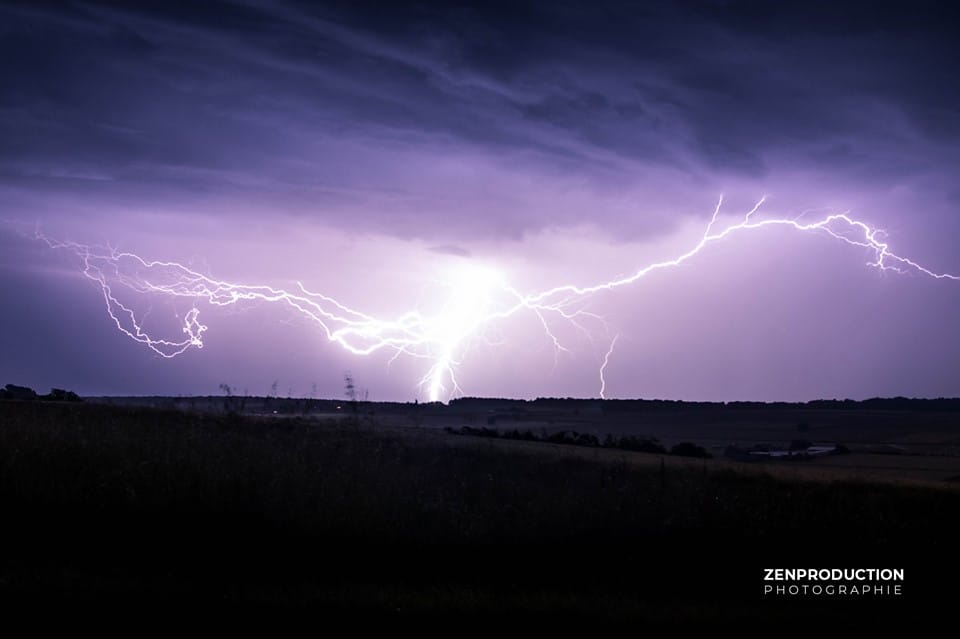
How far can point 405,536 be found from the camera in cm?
1091

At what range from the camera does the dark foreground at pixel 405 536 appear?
Result: 8.88 meters

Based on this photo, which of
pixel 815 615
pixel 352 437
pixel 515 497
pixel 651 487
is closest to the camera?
pixel 815 615

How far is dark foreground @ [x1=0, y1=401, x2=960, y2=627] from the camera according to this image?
8.88 meters

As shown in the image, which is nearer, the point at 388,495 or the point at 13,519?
the point at 13,519

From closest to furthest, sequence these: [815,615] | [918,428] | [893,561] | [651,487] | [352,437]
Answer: [815,615] < [893,561] < [651,487] < [352,437] < [918,428]

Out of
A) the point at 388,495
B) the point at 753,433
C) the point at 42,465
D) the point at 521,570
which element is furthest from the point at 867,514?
the point at 753,433

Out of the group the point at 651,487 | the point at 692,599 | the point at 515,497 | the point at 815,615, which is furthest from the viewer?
the point at 651,487

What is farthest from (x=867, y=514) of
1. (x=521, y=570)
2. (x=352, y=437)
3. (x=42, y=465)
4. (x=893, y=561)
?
(x=42, y=465)

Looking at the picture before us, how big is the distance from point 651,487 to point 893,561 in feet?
10.8

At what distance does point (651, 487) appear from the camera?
13.5 m

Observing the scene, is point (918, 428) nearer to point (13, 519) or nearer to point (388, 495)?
point (388, 495)

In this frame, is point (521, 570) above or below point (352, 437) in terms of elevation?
below

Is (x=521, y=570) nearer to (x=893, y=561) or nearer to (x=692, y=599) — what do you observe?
(x=692, y=599)

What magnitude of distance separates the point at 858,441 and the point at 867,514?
34583 millimetres
